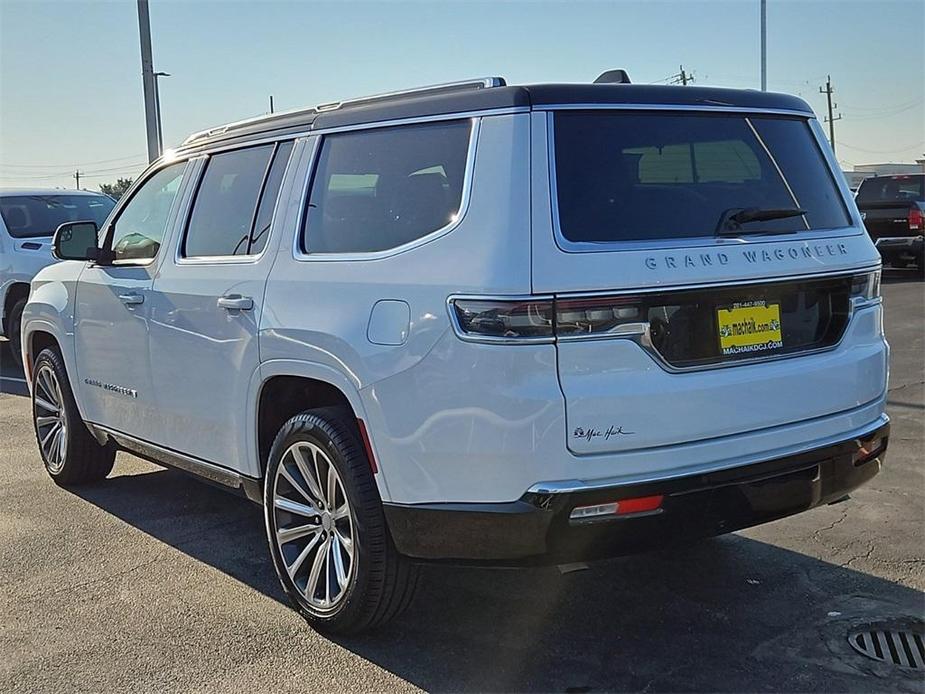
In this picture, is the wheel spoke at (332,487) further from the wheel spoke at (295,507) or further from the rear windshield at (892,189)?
the rear windshield at (892,189)

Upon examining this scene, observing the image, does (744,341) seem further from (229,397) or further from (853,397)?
(229,397)

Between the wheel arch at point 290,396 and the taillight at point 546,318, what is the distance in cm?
59

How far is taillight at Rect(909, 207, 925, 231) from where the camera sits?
17.5 m

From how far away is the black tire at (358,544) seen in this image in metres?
3.48

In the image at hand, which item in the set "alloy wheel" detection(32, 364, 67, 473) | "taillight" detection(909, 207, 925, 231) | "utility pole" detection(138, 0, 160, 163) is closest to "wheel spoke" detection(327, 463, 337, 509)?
"alloy wheel" detection(32, 364, 67, 473)

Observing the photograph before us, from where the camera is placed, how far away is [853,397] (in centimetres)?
362

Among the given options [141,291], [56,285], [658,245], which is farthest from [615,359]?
[56,285]

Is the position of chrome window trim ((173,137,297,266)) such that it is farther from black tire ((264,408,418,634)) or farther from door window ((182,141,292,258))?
black tire ((264,408,418,634))

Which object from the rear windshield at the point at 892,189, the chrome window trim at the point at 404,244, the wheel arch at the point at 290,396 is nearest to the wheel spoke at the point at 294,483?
the wheel arch at the point at 290,396

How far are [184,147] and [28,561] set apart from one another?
2113 millimetres

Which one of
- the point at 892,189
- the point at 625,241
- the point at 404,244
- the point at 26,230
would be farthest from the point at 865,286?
the point at 892,189

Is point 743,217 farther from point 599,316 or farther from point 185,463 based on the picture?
point 185,463

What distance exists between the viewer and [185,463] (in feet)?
15.3

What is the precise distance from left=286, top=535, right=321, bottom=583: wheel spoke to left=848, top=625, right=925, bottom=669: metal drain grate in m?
2.01
